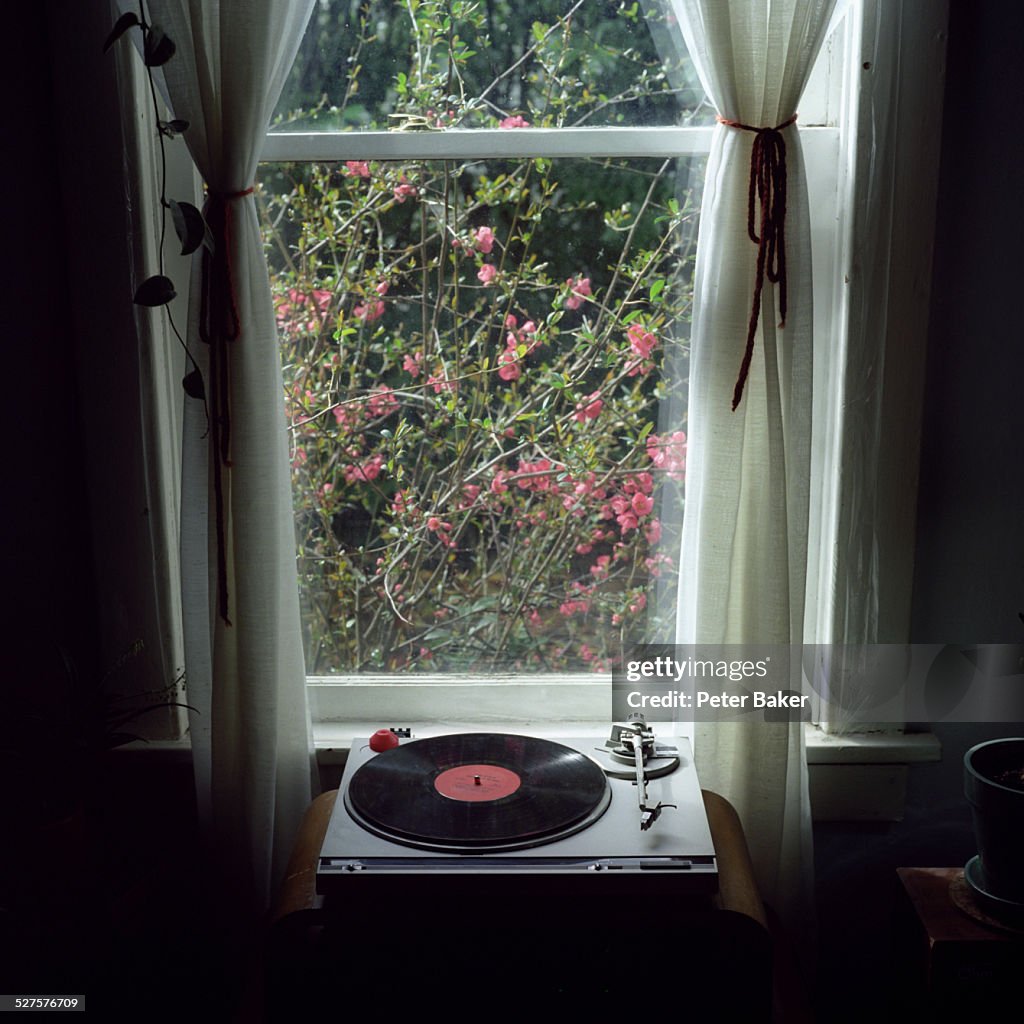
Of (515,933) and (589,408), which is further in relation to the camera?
(589,408)

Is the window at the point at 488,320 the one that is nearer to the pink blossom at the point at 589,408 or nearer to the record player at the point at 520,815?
the pink blossom at the point at 589,408

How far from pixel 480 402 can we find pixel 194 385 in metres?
0.49

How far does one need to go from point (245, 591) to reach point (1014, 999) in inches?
45.7

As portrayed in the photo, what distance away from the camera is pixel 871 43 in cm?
152

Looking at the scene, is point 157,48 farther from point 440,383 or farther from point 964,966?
point 964,966

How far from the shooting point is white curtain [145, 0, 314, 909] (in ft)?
4.69

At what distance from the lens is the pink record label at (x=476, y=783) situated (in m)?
1.37

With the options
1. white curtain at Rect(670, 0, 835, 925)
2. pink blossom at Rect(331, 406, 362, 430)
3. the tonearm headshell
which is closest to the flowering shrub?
pink blossom at Rect(331, 406, 362, 430)

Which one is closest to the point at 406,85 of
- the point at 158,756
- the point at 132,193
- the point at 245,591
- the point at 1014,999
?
the point at 132,193

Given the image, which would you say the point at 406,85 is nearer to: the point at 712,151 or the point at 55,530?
the point at 712,151

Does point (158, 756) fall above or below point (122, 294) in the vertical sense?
below

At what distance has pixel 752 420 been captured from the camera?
1.53 meters

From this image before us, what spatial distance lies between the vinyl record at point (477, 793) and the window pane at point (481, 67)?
0.97 metres

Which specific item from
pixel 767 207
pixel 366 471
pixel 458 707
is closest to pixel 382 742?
pixel 458 707
